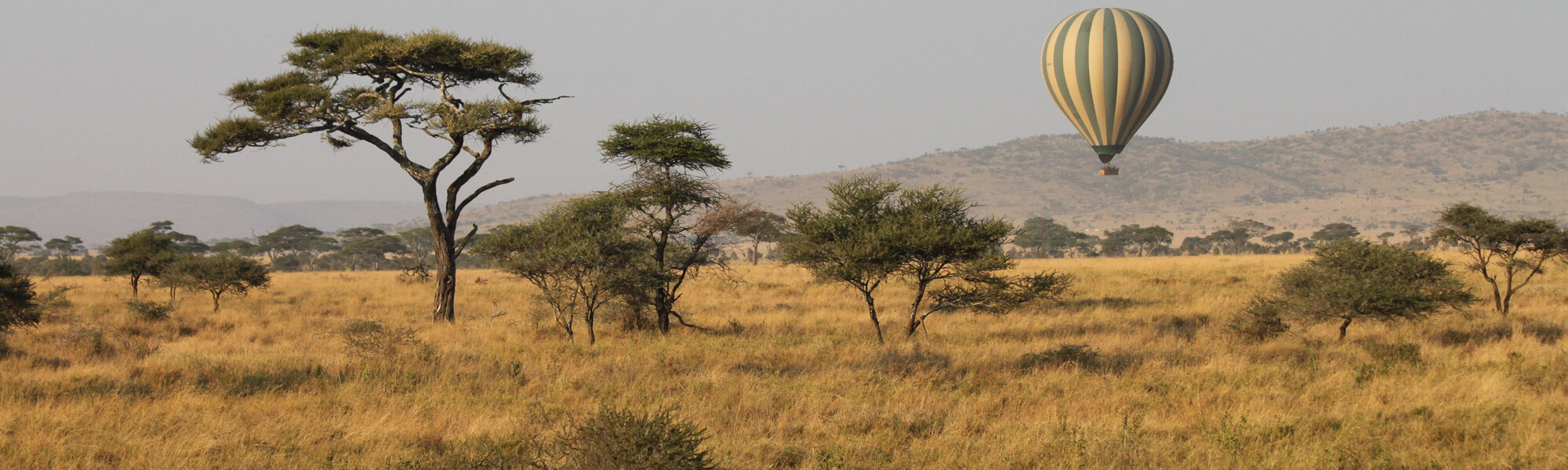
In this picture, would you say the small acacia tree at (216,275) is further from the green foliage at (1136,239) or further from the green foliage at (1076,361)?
the green foliage at (1136,239)

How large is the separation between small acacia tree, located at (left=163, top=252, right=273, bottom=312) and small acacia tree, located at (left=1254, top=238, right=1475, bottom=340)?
2517cm

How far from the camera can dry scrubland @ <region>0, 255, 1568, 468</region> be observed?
7.45 metres

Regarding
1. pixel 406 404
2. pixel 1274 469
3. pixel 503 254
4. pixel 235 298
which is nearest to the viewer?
pixel 1274 469

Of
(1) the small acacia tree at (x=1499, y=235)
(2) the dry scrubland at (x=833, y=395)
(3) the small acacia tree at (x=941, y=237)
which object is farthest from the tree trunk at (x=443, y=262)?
(1) the small acacia tree at (x=1499, y=235)

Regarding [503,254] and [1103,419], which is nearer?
[1103,419]

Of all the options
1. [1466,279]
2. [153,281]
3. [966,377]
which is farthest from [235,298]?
[1466,279]

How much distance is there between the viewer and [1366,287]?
46.4 feet

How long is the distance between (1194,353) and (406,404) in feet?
39.1

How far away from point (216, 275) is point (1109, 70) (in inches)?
1090

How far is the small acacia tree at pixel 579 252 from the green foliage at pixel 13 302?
663 cm

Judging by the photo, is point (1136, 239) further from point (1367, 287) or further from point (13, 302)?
point (13, 302)

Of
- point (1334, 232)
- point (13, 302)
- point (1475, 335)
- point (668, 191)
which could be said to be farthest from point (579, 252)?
point (1334, 232)

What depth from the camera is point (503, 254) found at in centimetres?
1482

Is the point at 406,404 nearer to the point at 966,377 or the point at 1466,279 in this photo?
the point at 966,377
